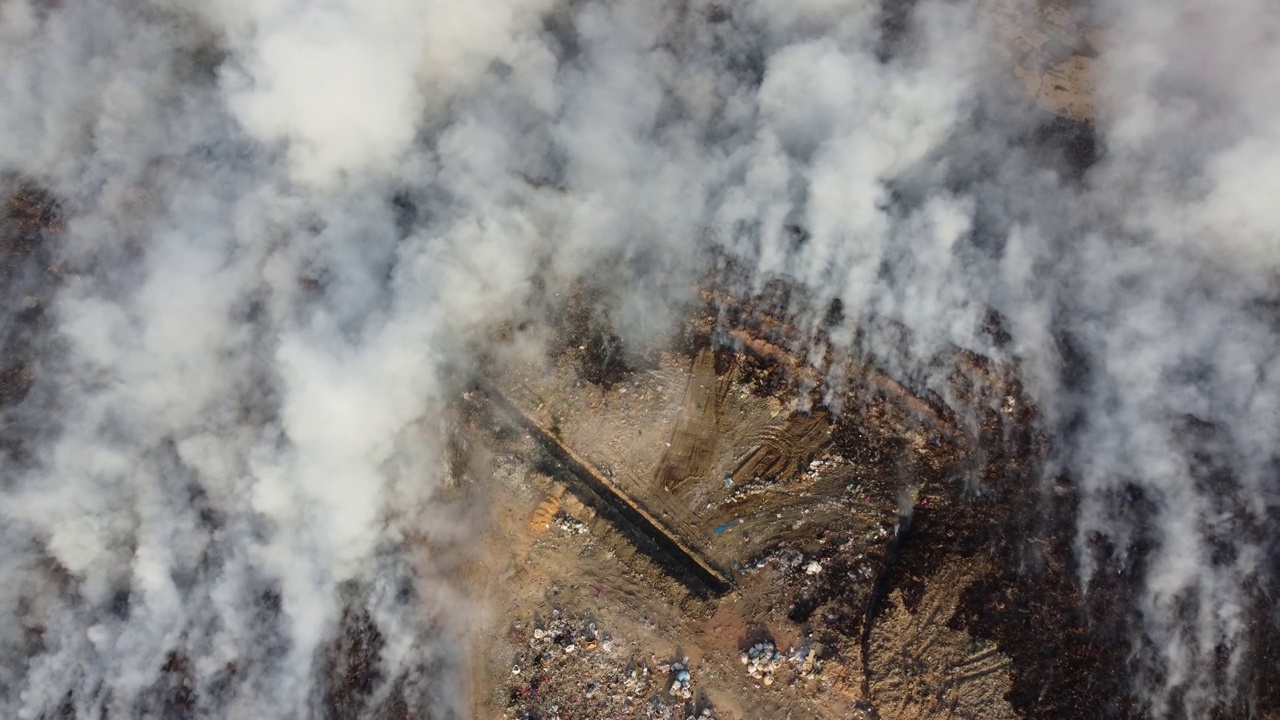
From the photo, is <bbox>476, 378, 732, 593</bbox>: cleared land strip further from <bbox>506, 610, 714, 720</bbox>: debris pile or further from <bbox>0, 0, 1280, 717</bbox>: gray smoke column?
<bbox>506, 610, 714, 720</bbox>: debris pile

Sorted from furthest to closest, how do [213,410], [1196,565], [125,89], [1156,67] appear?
1. [125,89]
2. [1156,67]
3. [213,410]
4. [1196,565]

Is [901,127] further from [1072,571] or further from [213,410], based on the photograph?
[213,410]

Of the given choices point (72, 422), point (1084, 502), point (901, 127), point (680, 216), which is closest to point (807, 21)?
point (901, 127)

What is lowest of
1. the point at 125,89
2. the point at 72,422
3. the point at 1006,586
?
the point at 1006,586

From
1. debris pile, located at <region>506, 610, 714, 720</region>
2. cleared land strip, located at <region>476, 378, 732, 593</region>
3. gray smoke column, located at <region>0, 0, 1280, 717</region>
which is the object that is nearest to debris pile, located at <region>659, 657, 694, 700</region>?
debris pile, located at <region>506, 610, 714, 720</region>

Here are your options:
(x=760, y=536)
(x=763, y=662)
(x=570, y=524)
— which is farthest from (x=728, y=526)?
(x=570, y=524)

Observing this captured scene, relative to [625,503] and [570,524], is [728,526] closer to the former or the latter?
[625,503]
